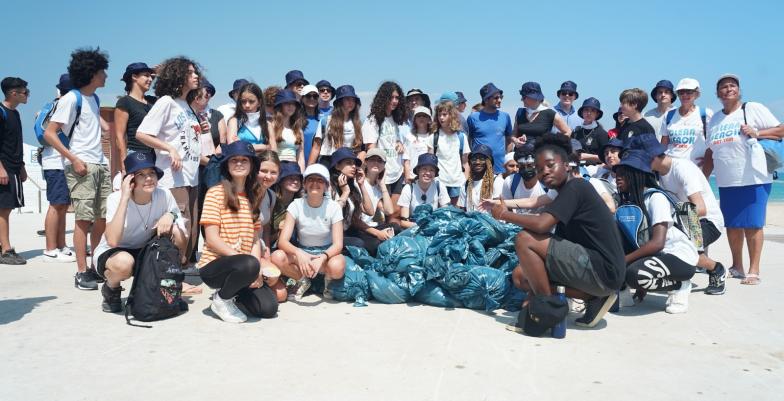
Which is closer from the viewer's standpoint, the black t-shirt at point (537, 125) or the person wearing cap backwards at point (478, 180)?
the person wearing cap backwards at point (478, 180)

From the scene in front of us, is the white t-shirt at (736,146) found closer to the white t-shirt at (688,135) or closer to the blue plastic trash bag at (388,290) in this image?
the white t-shirt at (688,135)

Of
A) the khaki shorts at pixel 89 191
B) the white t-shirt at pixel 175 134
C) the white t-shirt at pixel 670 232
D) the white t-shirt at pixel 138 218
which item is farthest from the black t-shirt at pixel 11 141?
the white t-shirt at pixel 670 232

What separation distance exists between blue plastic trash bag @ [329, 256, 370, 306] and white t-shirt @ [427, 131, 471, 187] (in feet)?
7.31

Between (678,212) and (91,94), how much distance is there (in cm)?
576

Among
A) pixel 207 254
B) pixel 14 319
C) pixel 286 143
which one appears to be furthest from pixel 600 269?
pixel 14 319

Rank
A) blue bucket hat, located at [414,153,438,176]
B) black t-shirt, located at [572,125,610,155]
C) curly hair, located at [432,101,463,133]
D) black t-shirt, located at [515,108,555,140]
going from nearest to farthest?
blue bucket hat, located at [414,153,438,176]
curly hair, located at [432,101,463,133]
black t-shirt, located at [515,108,555,140]
black t-shirt, located at [572,125,610,155]

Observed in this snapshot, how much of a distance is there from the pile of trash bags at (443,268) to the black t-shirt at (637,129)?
7.92 feet

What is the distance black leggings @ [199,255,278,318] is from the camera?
4273 mm

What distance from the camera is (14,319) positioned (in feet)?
14.0

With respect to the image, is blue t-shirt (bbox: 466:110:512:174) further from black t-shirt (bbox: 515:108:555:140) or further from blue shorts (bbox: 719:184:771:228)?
blue shorts (bbox: 719:184:771:228)

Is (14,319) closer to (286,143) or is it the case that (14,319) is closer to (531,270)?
(286,143)

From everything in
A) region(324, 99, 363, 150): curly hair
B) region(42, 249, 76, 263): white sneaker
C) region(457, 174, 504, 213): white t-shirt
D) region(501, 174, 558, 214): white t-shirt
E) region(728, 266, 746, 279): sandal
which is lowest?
region(42, 249, 76, 263): white sneaker

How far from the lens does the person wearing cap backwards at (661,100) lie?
717cm

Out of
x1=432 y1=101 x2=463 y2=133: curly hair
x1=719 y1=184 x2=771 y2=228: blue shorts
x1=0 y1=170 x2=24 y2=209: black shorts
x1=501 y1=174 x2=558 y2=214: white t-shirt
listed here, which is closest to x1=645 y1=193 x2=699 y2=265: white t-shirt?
x1=501 y1=174 x2=558 y2=214: white t-shirt
